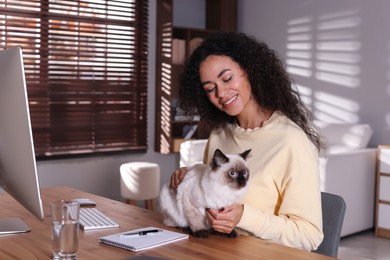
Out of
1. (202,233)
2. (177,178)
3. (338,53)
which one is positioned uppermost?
(338,53)

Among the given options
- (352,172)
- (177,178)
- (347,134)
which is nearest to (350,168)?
(352,172)

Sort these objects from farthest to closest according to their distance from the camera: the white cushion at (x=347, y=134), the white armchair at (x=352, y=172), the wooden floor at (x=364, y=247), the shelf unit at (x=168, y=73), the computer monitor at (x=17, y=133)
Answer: the shelf unit at (x=168, y=73)
the white cushion at (x=347, y=134)
the white armchair at (x=352, y=172)
the wooden floor at (x=364, y=247)
the computer monitor at (x=17, y=133)

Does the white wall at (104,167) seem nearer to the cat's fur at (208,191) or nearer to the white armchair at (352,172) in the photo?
the white armchair at (352,172)

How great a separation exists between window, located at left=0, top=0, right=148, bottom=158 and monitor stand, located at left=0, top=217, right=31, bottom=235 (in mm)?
3089

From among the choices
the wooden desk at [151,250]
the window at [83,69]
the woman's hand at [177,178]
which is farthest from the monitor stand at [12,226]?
the window at [83,69]

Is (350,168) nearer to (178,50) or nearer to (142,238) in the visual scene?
(178,50)

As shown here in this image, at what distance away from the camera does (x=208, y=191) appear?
1439 millimetres

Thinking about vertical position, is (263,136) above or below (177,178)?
above

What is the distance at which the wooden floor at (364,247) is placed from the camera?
375 centimetres

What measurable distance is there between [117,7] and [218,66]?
3.59 meters

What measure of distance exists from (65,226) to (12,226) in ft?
1.37

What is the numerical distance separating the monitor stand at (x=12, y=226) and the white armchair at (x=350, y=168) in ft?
8.79

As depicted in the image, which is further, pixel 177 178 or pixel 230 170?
pixel 177 178

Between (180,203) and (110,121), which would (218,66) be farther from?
(110,121)
